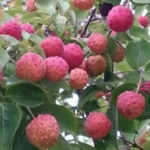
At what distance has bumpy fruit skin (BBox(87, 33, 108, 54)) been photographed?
1113 millimetres

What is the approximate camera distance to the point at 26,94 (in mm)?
943

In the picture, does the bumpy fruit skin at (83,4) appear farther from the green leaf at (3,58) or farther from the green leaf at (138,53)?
the green leaf at (3,58)

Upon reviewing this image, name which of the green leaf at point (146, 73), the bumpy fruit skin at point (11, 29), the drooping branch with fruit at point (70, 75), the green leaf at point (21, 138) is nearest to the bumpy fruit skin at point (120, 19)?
the drooping branch with fruit at point (70, 75)

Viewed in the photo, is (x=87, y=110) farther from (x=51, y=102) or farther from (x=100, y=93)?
(x=51, y=102)

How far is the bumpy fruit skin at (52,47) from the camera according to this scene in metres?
1.01

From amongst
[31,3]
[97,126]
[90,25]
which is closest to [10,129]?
[97,126]

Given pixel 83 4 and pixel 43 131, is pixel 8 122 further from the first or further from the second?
pixel 83 4

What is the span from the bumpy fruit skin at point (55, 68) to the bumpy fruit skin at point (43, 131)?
0.09 m

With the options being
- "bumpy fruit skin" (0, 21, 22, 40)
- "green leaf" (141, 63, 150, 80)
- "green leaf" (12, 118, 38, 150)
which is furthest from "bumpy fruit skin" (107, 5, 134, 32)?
"green leaf" (12, 118, 38, 150)

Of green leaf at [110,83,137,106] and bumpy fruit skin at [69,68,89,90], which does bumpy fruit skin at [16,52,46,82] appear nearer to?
bumpy fruit skin at [69,68,89,90]

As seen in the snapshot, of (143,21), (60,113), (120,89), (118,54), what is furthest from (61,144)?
(143,21)

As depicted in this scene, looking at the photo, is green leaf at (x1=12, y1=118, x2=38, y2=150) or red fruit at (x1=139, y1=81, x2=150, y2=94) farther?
red fruit at (x1=139, y1=81, x2=150, y2=94)

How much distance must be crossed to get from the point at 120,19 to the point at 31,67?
28cm

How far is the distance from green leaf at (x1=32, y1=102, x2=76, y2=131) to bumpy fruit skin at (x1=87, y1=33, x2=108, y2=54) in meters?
0.19
